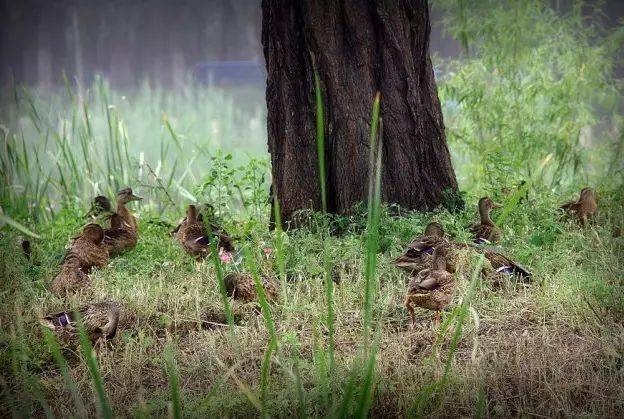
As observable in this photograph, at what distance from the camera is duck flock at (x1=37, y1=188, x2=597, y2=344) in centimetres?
395

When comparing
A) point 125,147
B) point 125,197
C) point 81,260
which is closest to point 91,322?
point 81,260

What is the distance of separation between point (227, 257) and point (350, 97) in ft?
4.00

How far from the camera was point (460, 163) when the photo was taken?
908cm

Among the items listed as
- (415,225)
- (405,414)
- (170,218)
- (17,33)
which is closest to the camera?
(405,414)

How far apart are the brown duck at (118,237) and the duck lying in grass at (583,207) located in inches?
106

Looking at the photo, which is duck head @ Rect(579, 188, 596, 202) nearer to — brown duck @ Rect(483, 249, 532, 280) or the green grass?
the green grass

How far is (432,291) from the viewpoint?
391 cm

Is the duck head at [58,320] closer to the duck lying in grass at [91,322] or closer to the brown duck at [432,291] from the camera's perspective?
the duck lying in grass at [91,322]

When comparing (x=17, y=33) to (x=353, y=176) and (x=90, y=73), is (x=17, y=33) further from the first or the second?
(x=353, y=176)

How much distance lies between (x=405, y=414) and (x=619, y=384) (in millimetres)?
814

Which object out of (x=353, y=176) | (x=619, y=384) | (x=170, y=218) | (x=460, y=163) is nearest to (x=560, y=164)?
(x=460, y=163)

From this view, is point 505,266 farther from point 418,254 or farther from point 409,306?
point 409,306

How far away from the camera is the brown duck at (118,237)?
A: 17.6 feet

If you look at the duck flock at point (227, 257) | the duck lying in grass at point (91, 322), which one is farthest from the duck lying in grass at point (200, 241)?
the duck lying in grass at point (91, 322)
